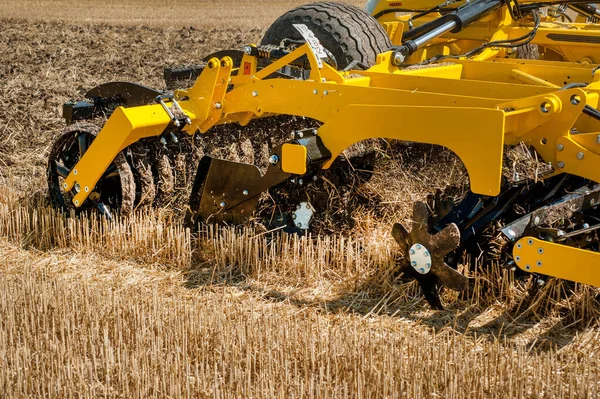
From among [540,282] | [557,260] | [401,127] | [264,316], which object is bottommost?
[264,316]

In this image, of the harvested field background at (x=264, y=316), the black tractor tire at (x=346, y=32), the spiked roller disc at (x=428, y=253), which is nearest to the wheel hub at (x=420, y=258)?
the spiked roller disc at (x=428, y=253)

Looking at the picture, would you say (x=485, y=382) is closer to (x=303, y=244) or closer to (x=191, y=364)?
(x=191, y=364)

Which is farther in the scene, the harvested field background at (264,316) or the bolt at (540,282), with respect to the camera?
→ the bolt at (540,282)

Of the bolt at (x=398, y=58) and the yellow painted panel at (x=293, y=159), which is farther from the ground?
the bolt at (x=398, y=58)

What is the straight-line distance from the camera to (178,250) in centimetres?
547

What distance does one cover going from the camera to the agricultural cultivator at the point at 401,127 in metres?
4.31

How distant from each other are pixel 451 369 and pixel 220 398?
93 centimetres

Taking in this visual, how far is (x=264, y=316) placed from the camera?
14.3 feet

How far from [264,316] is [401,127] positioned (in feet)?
3.79

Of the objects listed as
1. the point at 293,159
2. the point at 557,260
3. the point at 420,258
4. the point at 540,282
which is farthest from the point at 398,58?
the point at 557,260

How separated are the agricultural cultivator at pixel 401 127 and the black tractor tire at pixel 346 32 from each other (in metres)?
0.01

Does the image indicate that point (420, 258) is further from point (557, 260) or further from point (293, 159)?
point (293, 159)

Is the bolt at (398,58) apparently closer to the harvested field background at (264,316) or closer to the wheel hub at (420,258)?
the harvested field background at (264,316)

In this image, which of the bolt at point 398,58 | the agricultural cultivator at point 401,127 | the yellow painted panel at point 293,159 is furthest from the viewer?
the bolt at point 398,58
